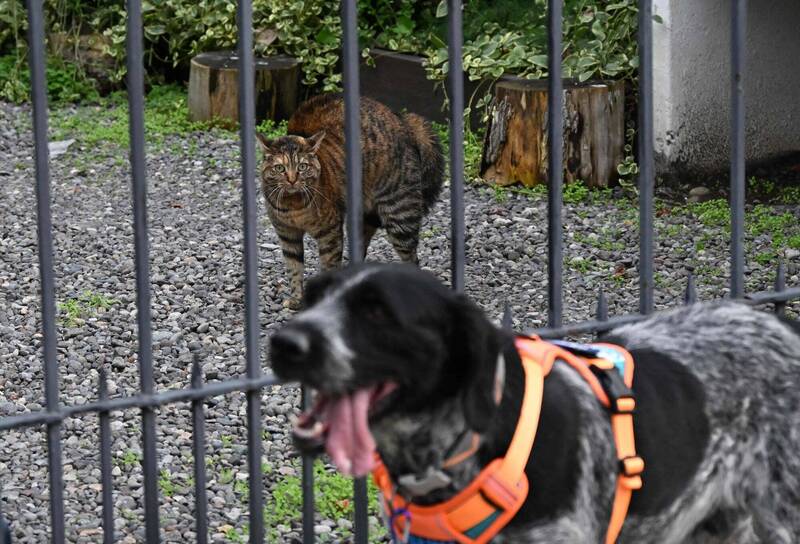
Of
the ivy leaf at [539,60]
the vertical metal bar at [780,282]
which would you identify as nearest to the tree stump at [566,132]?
the ivy leaf at [539,60]

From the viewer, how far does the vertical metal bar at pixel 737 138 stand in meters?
3.89

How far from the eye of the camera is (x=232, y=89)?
1128 cm

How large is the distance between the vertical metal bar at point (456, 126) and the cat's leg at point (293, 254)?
3.98 metres

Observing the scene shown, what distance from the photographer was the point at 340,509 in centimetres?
471

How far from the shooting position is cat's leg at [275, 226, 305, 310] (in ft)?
24.9

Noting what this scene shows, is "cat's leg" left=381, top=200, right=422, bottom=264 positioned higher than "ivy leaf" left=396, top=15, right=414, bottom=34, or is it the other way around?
"ivy leaf" left=396, top=15, right=414, bottom=34

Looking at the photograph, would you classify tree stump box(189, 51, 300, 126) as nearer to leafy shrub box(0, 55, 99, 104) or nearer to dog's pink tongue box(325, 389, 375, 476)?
leafy shrub box(0, 55, 99, 104)

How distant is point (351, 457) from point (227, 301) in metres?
→ 4.90

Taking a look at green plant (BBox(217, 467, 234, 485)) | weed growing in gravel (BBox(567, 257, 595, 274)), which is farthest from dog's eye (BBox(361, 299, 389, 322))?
weed growing in gravel (BBox(567, 257, 595, 274))

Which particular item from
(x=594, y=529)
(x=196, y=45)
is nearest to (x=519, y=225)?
(x=196, y=45)

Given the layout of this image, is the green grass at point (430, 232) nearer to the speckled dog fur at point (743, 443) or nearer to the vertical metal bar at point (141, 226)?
the vertical metal bar at point (141, 226)

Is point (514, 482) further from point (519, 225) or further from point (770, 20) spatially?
point (770, 20)

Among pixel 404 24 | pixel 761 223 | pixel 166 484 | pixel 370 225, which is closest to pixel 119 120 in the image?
pixel 404 24

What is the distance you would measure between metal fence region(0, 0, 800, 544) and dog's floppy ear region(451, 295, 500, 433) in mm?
859
